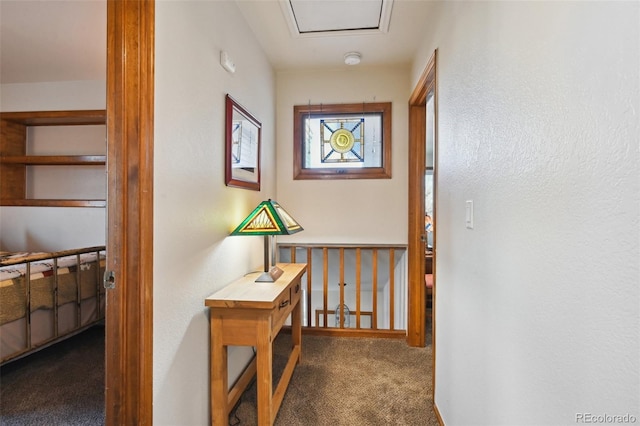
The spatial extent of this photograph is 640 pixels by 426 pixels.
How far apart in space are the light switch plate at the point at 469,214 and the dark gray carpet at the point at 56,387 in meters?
2.15

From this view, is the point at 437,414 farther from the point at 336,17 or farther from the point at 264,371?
the point at 336,17

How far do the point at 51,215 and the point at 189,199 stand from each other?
3.01 m

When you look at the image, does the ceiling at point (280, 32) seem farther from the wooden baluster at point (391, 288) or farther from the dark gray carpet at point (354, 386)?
the dark gray carpet at point (354, 386)

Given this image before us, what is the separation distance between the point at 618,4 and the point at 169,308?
5.13 feet

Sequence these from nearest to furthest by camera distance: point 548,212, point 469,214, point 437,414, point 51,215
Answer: point 548,212 < point 469,214 < point 437,414 < point 51,215

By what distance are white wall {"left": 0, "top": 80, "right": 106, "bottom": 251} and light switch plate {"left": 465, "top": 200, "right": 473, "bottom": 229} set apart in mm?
3494

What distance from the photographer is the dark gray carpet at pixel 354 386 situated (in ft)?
5.80

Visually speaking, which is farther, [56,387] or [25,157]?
[25,157]

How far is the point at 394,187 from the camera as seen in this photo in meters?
2.90

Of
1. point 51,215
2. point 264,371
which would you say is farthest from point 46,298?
point 264,371

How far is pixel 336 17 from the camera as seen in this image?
6.86ft

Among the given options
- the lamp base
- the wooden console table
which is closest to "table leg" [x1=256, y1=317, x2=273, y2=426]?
the wooden console table

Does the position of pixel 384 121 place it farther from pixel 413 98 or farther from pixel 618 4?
pixel 618 4

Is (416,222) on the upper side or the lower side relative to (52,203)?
lower
